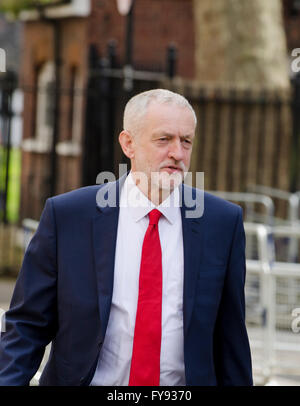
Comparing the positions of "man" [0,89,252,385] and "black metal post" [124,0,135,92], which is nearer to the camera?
"man" [0,89,252,385]

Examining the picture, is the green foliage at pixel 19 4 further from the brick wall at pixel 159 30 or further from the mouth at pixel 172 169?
the mouth at pixel 172 169

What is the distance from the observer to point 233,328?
345 centimetres

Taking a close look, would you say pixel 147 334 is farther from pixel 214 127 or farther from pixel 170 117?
pixel 214 127

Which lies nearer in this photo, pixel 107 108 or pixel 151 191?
pixel 151 191

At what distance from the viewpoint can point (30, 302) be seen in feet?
11.1

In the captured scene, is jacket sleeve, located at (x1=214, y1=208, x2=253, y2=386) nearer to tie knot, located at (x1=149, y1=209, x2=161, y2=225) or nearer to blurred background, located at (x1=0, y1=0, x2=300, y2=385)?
tie knot, located at (x1=149, y1=209, x2=161, y2=225)

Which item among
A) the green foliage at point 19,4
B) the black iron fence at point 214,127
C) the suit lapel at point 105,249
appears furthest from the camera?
the green foliage at point 19,4

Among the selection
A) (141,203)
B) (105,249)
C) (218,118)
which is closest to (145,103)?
(141,203)

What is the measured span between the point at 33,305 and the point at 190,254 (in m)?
0.53

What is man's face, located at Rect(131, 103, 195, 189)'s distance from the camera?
3297 millimetres

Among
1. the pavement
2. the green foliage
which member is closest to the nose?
the pavement

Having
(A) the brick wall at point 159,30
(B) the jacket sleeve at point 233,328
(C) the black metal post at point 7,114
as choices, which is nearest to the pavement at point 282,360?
(B) the jacket sleeve at point 233,328

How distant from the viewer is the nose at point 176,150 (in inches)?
129

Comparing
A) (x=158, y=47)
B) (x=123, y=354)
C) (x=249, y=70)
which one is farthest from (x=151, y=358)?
(x=158, y=47)
